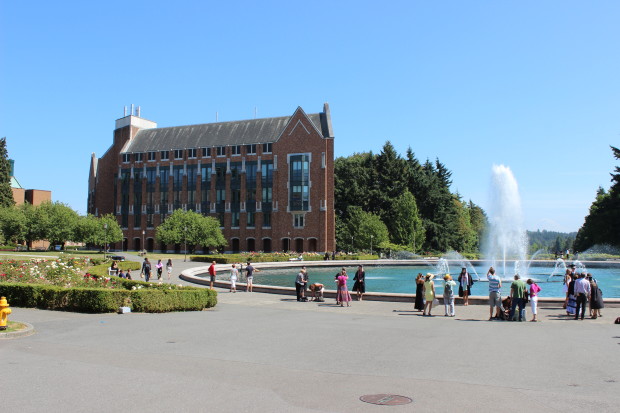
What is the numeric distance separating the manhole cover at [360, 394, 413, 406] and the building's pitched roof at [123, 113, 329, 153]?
70782 mm

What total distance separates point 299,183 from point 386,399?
7135 centimetres

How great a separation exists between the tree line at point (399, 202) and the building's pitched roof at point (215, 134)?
12.5 meters

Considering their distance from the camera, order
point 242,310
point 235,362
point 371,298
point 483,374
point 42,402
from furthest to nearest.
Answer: point 371,298 → point 242,310 → point 235,362 → point 483,374 → point 42,402

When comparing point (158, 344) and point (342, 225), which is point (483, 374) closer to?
point (158, 344)

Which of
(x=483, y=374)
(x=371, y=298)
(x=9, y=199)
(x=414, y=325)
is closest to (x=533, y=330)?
(x=414, y=325)

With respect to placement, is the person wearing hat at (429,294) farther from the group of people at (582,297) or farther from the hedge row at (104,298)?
the hedge row at (104,298)

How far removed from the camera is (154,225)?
89312mm

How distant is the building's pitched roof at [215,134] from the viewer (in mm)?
83000

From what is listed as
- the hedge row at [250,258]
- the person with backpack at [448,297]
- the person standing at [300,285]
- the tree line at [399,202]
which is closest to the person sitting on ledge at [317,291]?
the person standing at [300,285]

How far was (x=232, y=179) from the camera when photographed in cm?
8544

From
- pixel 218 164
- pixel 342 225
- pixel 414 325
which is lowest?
pixel 414 325

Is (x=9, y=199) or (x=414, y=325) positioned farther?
(x=9, y=199)

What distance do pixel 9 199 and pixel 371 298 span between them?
81.4 metres

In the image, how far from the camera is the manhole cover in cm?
788
